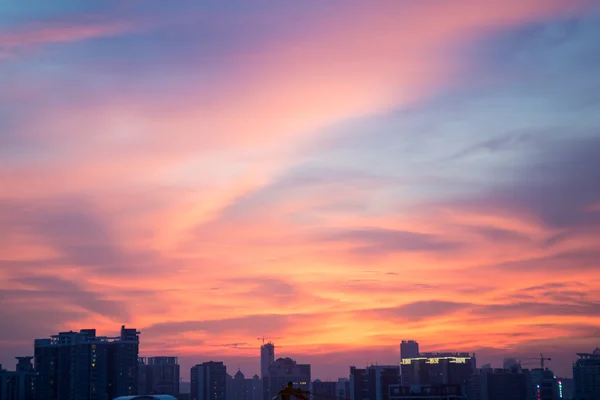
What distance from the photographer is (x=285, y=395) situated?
144 m

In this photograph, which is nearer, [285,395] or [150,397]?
[285,395]

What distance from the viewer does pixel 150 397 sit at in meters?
193

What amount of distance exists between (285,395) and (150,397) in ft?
198
